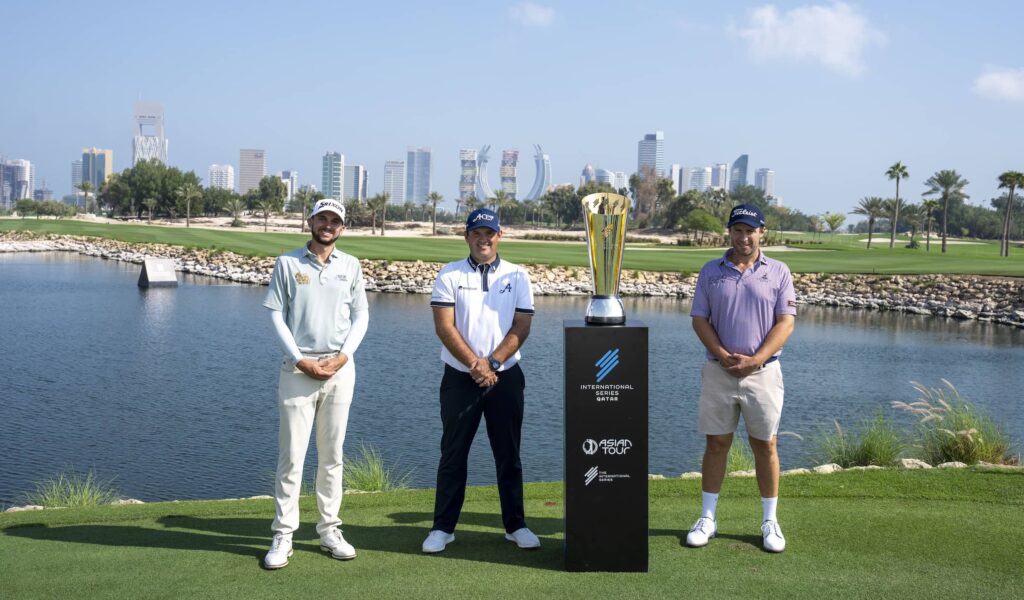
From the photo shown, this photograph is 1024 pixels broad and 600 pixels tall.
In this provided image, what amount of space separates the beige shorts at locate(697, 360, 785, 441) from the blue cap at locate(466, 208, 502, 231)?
4.87 feet

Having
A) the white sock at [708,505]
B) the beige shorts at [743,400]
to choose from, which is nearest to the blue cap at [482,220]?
the beige shorts at [743,400]

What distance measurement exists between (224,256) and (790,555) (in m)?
48.4

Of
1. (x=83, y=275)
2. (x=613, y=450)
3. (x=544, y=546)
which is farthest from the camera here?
(x=83, y=275)

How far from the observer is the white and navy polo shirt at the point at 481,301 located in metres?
5.07

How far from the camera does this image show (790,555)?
5012mm

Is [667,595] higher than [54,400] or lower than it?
higher

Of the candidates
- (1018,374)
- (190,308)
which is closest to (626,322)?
(1018,374)

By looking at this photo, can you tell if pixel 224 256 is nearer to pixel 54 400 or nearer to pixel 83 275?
pixel 83 275

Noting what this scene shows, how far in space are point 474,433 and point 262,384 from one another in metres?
12.8

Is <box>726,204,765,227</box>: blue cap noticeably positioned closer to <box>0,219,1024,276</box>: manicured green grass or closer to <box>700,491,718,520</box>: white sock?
<box>700,491,718,520</box>: white sock

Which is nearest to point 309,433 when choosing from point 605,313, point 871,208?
point 605,313

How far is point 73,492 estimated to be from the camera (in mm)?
8344

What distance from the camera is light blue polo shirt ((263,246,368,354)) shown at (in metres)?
4.94

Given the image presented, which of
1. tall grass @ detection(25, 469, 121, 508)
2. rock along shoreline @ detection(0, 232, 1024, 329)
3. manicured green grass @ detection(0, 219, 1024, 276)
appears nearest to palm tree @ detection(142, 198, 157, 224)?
manicured green grass @ detection(0, 219, 1024, 276)
